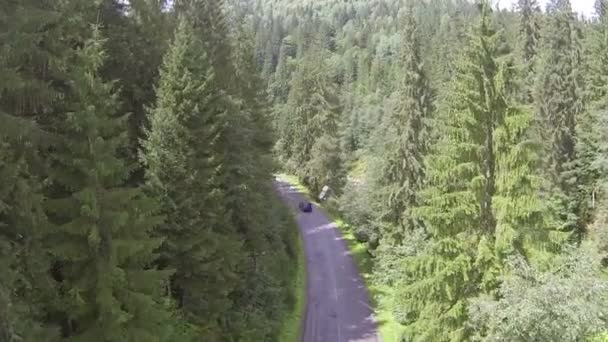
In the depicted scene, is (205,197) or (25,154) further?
(205,197)

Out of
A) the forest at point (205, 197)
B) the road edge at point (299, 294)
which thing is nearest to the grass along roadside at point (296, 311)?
the road edge at point (299, 294)

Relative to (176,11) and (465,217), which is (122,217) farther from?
(176,11)

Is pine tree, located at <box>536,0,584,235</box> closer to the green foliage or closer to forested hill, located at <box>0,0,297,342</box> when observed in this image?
forested hill, located at <box>0,0,297,342</box>

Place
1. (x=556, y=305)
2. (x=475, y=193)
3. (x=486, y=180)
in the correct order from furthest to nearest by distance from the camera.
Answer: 1. (x=475, y=193)
2. (x=486, y=180)
3. (x=556, y=305)

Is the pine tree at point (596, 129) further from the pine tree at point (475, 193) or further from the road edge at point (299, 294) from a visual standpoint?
the pine tree at point (475, 193)

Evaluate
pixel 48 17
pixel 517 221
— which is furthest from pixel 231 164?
pixel 48 17

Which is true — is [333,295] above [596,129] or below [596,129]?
below

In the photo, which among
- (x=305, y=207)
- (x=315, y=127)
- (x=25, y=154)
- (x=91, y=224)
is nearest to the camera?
(x=25, y=154)

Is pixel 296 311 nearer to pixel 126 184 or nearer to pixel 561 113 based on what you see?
pixel 126 184

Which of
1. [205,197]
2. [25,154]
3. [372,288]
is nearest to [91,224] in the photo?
[25,154]

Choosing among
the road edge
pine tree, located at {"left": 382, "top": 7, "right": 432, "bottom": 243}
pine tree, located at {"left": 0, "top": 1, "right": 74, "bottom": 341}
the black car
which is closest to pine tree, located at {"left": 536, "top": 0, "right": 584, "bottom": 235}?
pine tree, located at {"left": 382, "top": 7, "right": 432, "bottom": 243}
